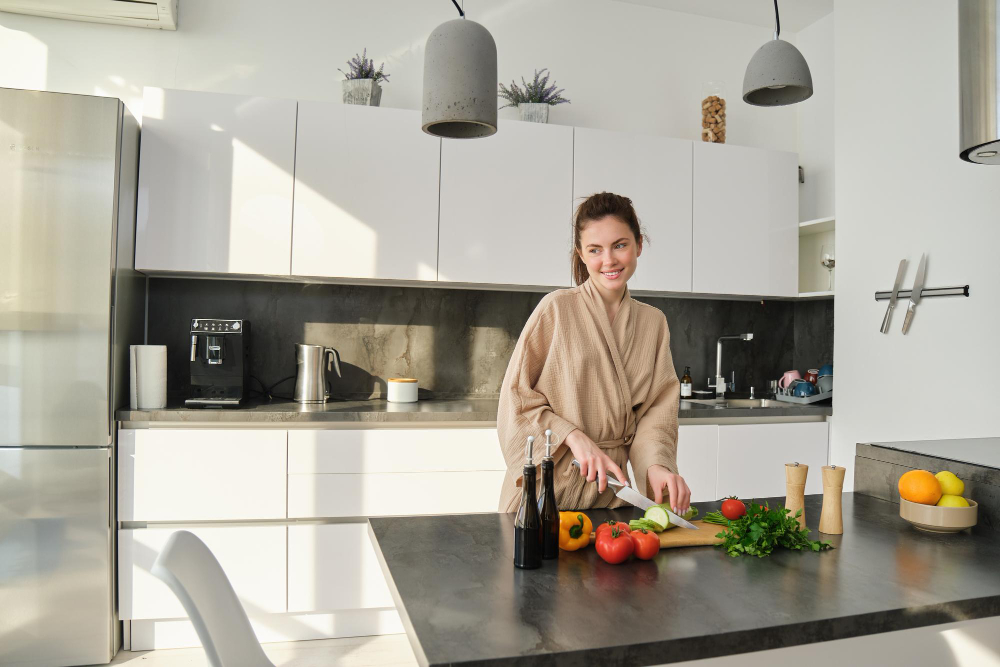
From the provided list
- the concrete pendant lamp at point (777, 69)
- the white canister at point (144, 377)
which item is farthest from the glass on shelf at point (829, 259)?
the white canister at point (144, 377)

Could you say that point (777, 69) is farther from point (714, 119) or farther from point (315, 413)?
point (315, 413)

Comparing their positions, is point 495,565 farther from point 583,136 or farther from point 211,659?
point 583,136

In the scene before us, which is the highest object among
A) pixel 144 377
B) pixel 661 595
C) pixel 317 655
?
pixel 144 377

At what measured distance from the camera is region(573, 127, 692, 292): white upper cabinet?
3.46 meters

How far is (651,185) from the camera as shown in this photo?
3533 millimetres

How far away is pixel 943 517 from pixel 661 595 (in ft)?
2.59

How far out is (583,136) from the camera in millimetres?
3449

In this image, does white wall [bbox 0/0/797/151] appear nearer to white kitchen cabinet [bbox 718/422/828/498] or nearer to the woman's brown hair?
white kitchen cabinet [bbox 718/422/828/498]

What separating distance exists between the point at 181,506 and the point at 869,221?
3.16 meters

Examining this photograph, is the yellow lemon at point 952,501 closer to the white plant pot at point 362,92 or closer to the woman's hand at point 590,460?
the woman's hand at point 590,460

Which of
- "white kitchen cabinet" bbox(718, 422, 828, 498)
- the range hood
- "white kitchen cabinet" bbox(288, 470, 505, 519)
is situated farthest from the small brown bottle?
the range hood

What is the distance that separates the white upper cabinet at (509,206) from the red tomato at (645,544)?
2.09 metres

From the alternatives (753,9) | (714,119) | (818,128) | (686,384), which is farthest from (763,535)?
(753,9)

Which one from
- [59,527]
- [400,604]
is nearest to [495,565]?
[400,604]
